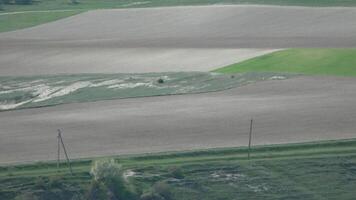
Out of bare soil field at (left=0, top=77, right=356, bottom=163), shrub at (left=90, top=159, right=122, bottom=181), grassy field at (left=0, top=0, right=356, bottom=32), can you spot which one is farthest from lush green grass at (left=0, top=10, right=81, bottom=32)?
shrub at (left=90, top=159, right=122, bottom=181)

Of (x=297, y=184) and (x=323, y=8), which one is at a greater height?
(x=323, y=8)

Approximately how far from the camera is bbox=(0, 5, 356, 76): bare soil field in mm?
72812

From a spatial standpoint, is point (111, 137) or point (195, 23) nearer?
point (111, 137)

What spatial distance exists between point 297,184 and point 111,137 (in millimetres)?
10227

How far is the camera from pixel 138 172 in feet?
136

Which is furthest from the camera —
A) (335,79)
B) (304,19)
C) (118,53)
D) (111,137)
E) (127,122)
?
(304,19)

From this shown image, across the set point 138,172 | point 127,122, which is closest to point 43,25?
point 127,122

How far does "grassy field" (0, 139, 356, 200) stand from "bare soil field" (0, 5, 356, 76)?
26.1 meters

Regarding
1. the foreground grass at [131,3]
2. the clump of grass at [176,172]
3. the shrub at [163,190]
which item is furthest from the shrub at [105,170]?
the foreground grass at [131,3]

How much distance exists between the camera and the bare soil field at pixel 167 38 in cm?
7281

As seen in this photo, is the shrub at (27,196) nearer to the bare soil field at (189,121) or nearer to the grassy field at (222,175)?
the grassy field at (222,175)

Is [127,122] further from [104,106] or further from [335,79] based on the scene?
[335,79]

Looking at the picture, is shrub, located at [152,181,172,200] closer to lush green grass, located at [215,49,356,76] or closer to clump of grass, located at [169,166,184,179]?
clump of grass, located at [169,166,184,179]

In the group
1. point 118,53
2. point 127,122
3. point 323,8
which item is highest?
point 323,8
